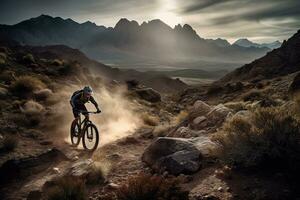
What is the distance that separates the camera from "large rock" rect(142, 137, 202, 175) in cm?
897

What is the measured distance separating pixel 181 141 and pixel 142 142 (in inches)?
177

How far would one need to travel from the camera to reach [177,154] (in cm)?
942

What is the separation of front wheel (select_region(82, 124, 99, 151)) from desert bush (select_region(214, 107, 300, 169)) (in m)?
5.54

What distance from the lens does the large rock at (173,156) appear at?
8.97 metres

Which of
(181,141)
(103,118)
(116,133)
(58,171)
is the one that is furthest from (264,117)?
(103,118)

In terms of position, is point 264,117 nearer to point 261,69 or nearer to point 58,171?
point 58,171

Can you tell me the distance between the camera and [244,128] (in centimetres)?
863

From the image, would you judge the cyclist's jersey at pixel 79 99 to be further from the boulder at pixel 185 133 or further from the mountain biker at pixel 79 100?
the boulder at pixel 185 133

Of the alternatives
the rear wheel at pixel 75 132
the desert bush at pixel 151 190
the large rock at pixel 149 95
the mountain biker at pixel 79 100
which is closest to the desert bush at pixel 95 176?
the desert bush at pixel 151 190

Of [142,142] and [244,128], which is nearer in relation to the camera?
[244,128]

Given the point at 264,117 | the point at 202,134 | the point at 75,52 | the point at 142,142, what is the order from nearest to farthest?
the point at 264,117 → the point at 202,134 → the point at 142,142 → the point at 75,52

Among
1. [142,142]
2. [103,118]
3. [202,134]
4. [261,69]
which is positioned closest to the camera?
→ [202,134]

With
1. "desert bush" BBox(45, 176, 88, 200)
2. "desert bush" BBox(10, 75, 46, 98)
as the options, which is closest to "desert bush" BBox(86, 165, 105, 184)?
"desert bush" BBox(45, 176, 88, 200)

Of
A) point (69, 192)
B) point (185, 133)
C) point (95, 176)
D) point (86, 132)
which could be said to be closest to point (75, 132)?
point (86, 132)
